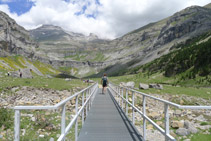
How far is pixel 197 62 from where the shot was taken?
59.4 meters

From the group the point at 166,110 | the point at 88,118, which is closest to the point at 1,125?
the point at 88,118

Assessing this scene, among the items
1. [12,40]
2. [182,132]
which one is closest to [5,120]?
[182,132]

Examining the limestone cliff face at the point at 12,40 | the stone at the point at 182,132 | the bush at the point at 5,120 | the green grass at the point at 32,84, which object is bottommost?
the stone at the point at 182,132

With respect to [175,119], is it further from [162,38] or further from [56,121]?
[162,38]

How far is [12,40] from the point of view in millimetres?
134500

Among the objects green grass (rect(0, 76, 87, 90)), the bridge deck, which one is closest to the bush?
the bridge deck

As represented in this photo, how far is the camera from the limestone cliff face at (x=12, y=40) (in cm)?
12077

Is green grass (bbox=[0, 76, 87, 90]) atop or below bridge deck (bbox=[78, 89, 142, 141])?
atop

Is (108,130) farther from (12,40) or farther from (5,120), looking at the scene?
(12,40)

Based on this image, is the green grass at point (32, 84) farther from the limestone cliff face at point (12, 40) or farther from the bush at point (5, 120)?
the limestone cliff face at point (12, 40)

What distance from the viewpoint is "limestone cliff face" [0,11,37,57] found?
12077 cm

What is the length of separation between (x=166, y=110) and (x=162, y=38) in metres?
162

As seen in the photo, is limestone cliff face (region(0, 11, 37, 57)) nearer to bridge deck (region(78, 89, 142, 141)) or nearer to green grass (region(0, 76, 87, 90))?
green grass (region(0, 76, 87, 90))

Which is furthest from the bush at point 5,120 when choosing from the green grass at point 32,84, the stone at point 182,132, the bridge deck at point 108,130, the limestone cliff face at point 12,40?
the limestone cliff face at point 12,40
